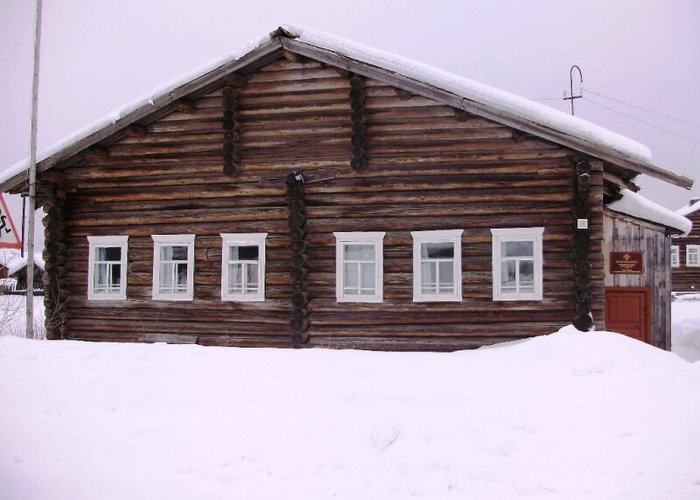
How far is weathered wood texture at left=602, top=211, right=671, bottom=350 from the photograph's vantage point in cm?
1188

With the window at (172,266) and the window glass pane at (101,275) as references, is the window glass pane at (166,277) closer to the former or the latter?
the window at (172,266)

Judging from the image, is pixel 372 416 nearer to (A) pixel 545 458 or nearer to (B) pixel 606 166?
(A) pixel 545 458

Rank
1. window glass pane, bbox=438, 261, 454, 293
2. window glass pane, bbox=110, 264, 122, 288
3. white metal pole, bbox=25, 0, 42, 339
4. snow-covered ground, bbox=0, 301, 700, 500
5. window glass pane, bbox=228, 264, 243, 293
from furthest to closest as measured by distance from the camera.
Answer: window glass pane, bbox=110, 264, 122, 288 → window glass pane, bbox=228, 264, 243, 293 → white metal pole, bbox=25, 0, 42, 339 → window glass pane, bbox=438, 261, 454, 293 → snow-covered ground, bbox=0, 301, 700, 500

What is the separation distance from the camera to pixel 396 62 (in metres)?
10.6

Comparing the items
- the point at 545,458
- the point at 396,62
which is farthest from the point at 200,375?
the point at 396,62

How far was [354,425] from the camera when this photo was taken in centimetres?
577

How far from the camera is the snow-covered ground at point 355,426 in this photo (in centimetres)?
484

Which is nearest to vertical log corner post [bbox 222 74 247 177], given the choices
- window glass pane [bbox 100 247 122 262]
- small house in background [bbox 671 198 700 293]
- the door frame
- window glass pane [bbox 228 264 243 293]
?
window glass pane [bbox 228 264 243 293]

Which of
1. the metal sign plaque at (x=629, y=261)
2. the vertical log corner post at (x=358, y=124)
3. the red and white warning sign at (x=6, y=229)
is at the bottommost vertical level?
the metal sign plaque at (x=629, y=261)

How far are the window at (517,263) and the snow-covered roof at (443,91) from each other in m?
1.90

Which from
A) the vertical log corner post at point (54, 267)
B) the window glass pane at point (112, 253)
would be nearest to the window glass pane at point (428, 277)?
the window glass pane at point (112, 253)

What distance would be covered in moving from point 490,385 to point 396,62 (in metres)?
6.64

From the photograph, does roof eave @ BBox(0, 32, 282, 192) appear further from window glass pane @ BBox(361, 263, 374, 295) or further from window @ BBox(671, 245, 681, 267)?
window @ BBox(671, 245, 681, 267)

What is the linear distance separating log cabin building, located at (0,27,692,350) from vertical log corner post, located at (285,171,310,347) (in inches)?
1.2
